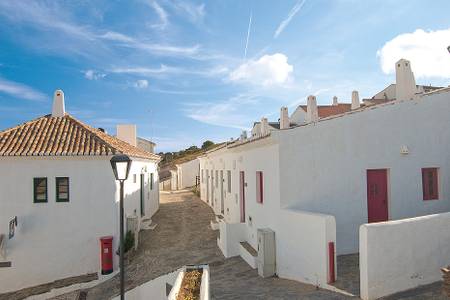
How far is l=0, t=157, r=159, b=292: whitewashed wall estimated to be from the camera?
1262 centimetres

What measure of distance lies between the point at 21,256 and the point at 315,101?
38.9 feet

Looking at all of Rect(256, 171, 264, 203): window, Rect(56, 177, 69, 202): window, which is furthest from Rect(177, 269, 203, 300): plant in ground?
Rect(56, 177, 69, 202): window

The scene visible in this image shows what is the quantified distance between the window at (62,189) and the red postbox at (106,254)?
83.3 inches

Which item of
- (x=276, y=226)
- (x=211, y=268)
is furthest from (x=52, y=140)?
(x=276, y=226)

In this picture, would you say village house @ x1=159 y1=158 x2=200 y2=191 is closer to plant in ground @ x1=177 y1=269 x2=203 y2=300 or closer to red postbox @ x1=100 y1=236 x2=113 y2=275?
red postbox @ x1=100 y1=236 x2=113 y2=275

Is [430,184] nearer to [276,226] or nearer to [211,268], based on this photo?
[276,226]

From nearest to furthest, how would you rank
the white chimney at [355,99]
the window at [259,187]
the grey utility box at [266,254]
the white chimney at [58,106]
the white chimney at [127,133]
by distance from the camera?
the grey utility box at [266,254], the window at [259,187], the white chimney at [355,99], the white chimney at [58,106], the white chimney at [127,133]

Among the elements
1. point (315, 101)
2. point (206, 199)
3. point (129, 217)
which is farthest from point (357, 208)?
point (206, 199)

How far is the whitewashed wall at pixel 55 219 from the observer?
12.6 metres

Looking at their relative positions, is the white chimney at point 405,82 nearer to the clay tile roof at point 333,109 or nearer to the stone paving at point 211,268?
the stone paving at point 211,268

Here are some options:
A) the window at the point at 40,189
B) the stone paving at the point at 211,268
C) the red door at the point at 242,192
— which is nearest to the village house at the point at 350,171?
the stone paving at the point at 211,268

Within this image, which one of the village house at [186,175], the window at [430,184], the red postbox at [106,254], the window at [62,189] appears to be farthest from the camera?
the village house at [186,175]

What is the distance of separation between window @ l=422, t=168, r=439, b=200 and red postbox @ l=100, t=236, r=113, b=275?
1097cm

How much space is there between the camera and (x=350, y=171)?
32.6 ft
